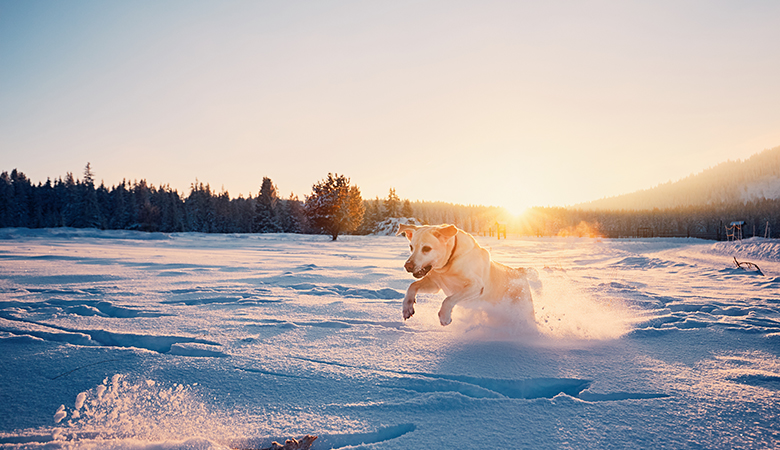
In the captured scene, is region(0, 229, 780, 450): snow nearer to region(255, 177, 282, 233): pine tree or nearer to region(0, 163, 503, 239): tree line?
region(0, 163, 503, 239): tree line

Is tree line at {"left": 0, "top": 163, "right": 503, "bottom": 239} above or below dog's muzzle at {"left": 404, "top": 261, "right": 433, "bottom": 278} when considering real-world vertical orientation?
above

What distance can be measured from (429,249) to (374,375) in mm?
1488

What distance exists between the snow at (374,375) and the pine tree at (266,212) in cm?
5902

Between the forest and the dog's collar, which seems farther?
the forest

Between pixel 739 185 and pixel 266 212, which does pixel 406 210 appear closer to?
pixel 266 212

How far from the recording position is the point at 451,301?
319cm

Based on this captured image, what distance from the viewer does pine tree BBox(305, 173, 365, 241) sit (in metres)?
35.7

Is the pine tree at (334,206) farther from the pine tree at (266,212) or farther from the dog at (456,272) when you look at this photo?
the dog at (456,272)

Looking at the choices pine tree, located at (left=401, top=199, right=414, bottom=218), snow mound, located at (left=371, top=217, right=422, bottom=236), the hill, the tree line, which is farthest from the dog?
the hill

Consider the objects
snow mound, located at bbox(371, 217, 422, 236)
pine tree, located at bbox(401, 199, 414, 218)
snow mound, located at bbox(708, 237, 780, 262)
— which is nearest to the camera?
snow mound, located at bbox(708, 237, 780, 262)

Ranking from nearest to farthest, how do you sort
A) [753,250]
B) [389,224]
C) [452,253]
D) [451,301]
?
1. [451,301]
2. [452,253]
3. [753,250]
4. [389,224]

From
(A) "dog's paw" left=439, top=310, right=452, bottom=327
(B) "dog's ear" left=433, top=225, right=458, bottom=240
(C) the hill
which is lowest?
(A) "dog's paw" left=439, top=310, right=452, bottom=327

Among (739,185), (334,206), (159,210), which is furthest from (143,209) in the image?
(739,185)

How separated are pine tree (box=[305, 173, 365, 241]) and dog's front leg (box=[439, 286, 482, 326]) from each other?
3184 centimetres
